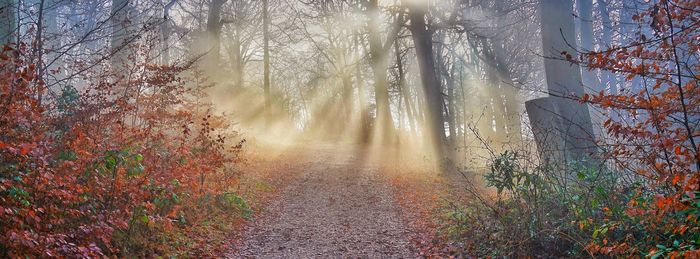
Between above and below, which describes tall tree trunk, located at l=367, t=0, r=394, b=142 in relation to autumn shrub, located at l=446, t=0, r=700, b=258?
above

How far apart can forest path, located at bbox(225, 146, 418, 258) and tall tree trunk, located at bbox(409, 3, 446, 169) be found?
2.77 meters

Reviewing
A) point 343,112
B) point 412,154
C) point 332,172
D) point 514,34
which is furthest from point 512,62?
point 343,112

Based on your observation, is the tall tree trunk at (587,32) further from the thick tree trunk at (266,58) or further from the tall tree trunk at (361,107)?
the thick tree trunk at (266,58)

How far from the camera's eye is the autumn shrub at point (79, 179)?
4.58 metres

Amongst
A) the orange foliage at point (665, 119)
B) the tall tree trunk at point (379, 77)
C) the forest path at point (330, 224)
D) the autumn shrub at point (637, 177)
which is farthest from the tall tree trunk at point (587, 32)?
the orange foliage at point (665, 119)

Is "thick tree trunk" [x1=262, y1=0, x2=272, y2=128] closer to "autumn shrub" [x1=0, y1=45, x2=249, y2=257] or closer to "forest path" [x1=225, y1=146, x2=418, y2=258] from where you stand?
"forest path" [x1=225, y1=146, x2=418, y2=258]

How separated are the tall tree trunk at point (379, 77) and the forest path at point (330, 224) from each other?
835cm

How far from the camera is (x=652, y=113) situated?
429 cm

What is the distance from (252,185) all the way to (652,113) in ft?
31.8

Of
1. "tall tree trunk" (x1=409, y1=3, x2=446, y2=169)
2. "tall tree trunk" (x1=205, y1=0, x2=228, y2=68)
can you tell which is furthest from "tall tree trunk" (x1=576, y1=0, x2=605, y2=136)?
"tall tree trunk" (x1=205, y1=0, x2=228, y2=68)

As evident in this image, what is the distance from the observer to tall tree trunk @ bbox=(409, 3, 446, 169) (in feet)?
51.6

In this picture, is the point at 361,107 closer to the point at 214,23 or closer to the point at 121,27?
the point at 214,23

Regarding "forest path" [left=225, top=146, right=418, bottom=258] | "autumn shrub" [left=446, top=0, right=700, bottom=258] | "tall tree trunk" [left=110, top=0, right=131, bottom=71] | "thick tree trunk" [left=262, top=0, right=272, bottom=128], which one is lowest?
"forest path" [left=225, top=146, right=418, bottom=258]

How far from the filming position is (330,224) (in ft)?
30.0
